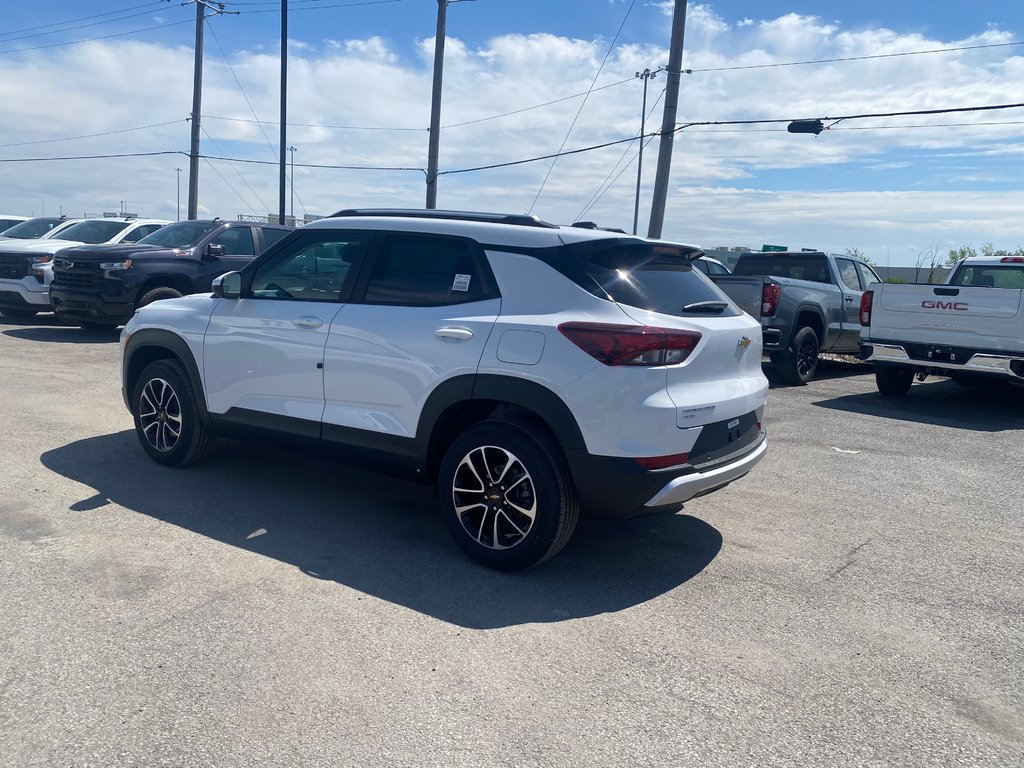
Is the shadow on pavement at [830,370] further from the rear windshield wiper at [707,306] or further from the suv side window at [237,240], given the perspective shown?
the suv side window at [237,240]

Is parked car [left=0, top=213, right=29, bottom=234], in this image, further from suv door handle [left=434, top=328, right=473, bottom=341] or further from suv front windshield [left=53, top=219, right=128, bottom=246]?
suv door handle [left=434, top=328, right=473, bottom=341]

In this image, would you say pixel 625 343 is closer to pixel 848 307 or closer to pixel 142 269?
pixel 848 307

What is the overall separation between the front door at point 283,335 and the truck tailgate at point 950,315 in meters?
7.63

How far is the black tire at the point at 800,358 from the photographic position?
11.6 metres

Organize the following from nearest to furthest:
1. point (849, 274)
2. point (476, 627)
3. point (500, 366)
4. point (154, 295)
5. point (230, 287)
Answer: point (476, 627)
point (500, 366)
point (230, 287)
point (154, 295)
point (849, 274)

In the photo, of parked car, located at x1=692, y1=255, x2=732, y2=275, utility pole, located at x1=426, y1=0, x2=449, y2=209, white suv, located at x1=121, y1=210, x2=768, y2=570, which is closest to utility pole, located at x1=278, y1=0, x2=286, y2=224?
utility pole, located at x1=426, y1=0, x2=449, y2=209

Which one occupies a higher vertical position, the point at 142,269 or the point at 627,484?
the point at 142,269

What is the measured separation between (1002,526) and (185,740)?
5173mm

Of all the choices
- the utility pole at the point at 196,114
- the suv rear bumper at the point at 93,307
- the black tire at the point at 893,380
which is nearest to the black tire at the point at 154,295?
the suv rear bumper at the point at 93,307

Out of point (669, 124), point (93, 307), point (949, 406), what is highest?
point (669, 124)

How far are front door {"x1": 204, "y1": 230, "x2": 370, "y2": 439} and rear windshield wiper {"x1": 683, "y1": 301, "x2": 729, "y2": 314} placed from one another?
1.99m

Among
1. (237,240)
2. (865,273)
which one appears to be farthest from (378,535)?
(865,273)

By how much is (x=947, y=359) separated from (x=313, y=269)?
7853 millimetres

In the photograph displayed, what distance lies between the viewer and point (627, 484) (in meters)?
4.20
